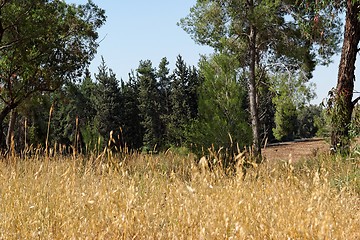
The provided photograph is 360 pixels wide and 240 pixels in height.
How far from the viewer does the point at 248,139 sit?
13242 mm

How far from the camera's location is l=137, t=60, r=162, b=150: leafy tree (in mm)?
40750

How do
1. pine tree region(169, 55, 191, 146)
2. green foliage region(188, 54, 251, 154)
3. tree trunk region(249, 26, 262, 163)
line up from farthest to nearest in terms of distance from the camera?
pine tree region(169, 55, 191, 146), tree trunk region(249, 26, 262, 163), green foliage region(188, 54, 251, 154)

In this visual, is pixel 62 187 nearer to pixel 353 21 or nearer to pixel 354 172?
pixel 354 172

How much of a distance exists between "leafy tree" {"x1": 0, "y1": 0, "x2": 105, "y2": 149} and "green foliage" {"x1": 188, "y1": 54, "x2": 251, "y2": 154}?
545 centimetres

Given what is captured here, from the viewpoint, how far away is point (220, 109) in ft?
45.1

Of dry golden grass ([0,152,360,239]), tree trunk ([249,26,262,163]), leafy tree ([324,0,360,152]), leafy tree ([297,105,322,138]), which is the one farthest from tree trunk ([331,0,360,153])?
leafy tree ([297,105,322,138])

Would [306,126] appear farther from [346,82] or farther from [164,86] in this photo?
[346,82]

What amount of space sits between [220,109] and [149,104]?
2870 cm

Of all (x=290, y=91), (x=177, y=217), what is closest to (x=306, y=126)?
(x=290, y=91)

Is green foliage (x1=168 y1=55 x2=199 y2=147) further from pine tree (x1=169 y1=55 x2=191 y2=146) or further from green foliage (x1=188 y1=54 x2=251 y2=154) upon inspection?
green foliage (x1=188 y1=54 x2=251 y2=154)

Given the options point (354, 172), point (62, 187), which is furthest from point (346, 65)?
point (62, 187)

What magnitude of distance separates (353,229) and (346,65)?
24.2 ft

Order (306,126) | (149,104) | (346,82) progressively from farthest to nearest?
(306,126)
(149,104)
(346,82)

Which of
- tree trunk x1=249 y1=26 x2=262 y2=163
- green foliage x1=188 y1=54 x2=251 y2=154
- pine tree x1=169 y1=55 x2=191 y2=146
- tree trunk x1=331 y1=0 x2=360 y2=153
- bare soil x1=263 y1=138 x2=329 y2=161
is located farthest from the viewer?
pine tree x1=169 y1=55 x2=191 y2=146
